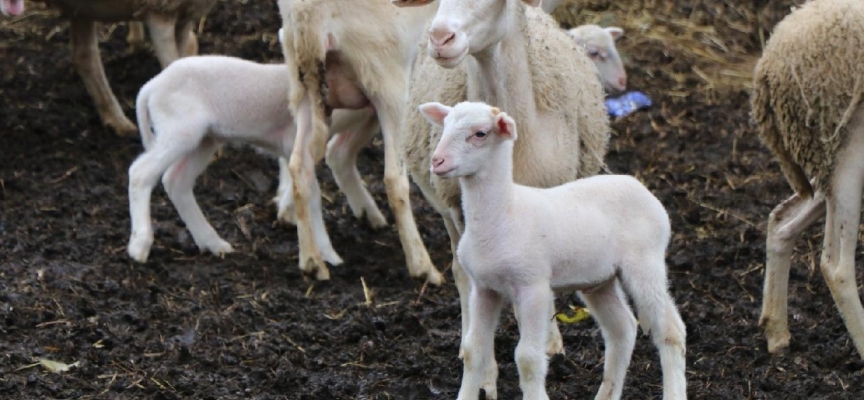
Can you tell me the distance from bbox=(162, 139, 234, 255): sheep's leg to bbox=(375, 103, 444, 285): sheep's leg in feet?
3.29

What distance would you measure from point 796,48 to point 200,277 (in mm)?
3167

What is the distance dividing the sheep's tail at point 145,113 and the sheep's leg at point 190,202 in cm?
21

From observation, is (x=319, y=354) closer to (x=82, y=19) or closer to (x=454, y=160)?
(x=454, y=160)

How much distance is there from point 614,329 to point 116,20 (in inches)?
199

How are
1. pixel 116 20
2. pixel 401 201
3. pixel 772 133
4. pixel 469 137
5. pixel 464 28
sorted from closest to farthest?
1. pixel 469 137
2. pixel 464 28
3. pixel 772 133
4. pixel 401 201
5. pixel 116 20

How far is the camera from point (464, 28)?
16.9 feet

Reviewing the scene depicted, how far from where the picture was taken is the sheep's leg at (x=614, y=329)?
5.36 m

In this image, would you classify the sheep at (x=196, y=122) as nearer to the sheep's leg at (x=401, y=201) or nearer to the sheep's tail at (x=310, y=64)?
the sheep's tail at (x=310, y=64)

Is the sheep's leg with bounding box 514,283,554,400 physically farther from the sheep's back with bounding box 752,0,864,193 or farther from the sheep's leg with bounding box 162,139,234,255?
the sheep's leg with bounding box 162,139,234,255

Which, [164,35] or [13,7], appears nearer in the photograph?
[13,7]

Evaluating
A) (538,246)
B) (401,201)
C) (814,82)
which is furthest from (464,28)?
(401,201)

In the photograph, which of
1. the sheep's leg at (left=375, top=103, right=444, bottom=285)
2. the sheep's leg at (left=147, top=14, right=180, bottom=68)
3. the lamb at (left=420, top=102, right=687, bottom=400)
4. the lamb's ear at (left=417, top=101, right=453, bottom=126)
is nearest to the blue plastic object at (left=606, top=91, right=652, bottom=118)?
the sheep's leg at (left=375, top=103, right=444, bottom=285)

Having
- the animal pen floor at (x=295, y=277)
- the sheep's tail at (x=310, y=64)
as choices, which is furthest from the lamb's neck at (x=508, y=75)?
the sheep's tail at (x=310, y=64)

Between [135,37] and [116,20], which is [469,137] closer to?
[116,20]
